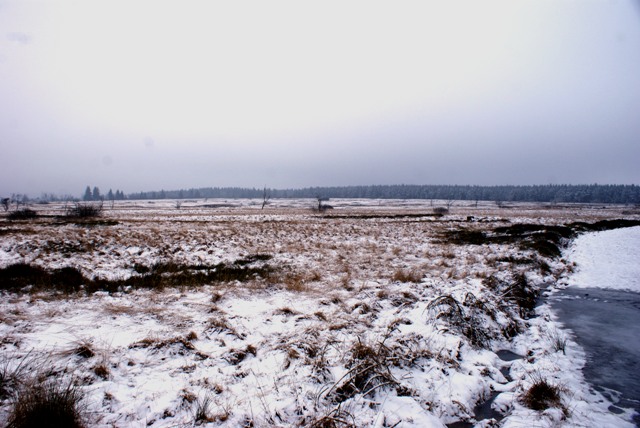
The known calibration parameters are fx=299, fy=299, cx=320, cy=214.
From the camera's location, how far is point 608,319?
7016mm

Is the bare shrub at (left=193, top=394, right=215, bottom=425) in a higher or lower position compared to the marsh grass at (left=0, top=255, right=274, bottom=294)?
higher

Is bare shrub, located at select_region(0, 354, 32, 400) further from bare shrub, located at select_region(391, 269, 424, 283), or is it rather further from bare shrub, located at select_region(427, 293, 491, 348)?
bare shrub, located at select_region(391, 269, 424, 283)

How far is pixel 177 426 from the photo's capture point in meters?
3.30

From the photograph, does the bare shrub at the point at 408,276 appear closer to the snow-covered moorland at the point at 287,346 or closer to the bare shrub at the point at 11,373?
the snow-covered moorland at the point at 287,346

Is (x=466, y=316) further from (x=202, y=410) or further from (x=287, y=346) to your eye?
(x=202, y=410)

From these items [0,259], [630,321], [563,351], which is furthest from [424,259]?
[0,259]

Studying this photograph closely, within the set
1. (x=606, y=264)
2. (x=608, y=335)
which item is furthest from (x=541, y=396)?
(x=606, y=264)

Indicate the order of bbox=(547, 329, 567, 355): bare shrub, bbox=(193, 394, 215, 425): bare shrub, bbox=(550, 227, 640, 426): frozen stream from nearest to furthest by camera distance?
bbox=(193, 394, 215, 425): bare shrub, bbox=(550, 227, 640, 426): frozen stream, bbox=(547, 329, 567, 355): bare shrub

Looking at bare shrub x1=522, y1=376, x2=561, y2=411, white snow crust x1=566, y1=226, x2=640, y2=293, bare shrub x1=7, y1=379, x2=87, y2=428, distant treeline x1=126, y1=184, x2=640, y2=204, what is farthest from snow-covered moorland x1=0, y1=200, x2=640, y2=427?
distant treeline x1=126, y1=184, x2=640, y2=204

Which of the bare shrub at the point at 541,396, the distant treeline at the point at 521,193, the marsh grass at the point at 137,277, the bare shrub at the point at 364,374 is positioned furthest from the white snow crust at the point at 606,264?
the distant treeline at the point at 521,193

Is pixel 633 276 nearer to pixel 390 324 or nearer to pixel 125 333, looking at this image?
pixel 390 324

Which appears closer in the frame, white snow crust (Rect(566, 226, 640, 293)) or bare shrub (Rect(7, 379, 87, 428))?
bare shrub (Rect(7, 379, 87, 428))

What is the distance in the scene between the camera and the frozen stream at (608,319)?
4465mm

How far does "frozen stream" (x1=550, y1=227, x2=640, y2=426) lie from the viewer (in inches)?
176
